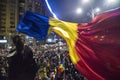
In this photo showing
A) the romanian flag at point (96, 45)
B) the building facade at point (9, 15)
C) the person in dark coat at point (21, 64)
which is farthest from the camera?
the building facade at point (9, 15)

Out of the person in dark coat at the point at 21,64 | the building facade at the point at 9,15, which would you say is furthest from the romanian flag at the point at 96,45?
the building facade at the point at 9,15

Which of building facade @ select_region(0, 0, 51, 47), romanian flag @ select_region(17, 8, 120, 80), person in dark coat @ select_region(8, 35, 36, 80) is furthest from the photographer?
building facade @ select_region(0, 0, 51, 47)

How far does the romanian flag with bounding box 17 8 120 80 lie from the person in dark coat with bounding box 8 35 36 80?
756mm

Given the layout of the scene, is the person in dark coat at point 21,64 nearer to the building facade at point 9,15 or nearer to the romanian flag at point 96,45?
the romanian flag at point 96,45

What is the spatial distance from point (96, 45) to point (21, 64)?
133 centimetres

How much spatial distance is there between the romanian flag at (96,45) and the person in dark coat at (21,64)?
2.48ft

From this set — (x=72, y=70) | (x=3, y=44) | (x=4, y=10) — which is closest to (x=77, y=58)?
(x=72, y=70)

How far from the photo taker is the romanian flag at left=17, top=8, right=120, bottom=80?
518 centimetres

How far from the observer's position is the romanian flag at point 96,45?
5.18 metres

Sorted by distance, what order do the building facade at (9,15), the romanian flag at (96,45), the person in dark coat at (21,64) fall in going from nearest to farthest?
the romanian flag at (96,45)
the person in dark coat at (21,64)
the building facade at (9,15)

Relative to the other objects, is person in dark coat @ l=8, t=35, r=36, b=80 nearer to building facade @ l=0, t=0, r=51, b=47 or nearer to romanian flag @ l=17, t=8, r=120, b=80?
romanian flag @ l=17, t=8, r=120, b=80

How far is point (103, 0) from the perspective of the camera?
2269 centimetres

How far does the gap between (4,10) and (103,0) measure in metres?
89.0

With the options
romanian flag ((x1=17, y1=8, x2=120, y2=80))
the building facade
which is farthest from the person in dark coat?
the building facade
